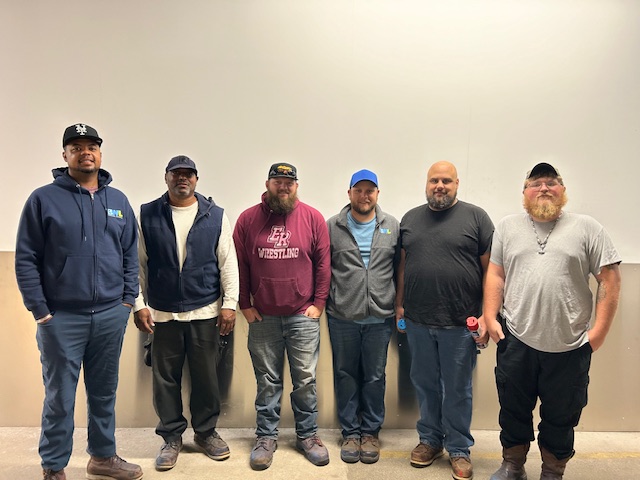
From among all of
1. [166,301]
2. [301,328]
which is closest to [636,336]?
[301,328]

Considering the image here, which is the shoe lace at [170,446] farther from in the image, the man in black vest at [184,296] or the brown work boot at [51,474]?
the brown work boot at [51,474]

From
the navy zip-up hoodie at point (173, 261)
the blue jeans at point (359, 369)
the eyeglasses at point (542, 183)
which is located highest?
the eyeglasses at point (542, 183)

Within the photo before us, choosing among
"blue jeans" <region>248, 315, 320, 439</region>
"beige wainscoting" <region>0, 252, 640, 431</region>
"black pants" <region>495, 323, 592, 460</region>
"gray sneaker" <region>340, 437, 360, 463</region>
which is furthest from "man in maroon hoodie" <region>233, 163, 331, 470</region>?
"black pants" <region>495, 323, 592, 460</region>

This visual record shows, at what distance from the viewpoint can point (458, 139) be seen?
124 inches

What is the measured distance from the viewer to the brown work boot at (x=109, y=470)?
2504 millimetres

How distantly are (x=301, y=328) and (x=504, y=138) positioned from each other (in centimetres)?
201

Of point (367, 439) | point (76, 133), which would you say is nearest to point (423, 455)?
point (367, 439)

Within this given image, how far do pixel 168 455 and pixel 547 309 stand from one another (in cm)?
237

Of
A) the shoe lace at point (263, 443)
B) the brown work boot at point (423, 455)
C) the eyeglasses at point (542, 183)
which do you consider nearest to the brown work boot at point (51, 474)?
the shoe lace at point (263, 443)

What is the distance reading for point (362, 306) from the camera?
2666 millimetres

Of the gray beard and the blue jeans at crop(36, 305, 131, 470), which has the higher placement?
the gray beard

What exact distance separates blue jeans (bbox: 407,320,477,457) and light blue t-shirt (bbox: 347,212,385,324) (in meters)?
0.28

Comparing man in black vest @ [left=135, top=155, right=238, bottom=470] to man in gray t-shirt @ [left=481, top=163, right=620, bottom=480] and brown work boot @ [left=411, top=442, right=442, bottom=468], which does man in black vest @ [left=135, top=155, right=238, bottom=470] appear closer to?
brown work boot @ [left=411, top=442, right=442, bottom=468]

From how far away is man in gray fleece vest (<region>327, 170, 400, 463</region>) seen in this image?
2697 mm
